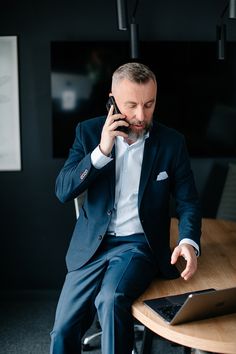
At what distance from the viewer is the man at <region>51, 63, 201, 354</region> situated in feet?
6.34

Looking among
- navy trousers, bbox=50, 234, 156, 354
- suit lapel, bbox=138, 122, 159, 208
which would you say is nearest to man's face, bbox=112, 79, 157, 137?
suit lapel, bbox=138, 122, 159, 208

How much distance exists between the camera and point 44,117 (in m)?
3.81

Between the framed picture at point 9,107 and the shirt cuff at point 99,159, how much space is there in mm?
1929

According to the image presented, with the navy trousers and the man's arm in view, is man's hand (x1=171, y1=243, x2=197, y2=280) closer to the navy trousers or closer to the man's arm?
the man's arm

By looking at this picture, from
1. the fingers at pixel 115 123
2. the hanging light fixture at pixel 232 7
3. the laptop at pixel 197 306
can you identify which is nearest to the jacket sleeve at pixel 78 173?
the fingers at pixel 115 123

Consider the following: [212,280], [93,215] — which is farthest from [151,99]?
[212,280]

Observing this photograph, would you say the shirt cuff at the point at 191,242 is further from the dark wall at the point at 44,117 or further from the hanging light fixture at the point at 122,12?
the dark wall at the point at 44,117

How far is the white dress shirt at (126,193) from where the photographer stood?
215 cm

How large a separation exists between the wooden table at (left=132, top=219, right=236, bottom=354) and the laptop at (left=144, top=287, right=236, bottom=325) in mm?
19

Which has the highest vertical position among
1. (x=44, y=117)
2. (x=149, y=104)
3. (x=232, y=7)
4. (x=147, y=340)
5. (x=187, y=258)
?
(x=232, y=7)

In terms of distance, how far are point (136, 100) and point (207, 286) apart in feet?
2.56

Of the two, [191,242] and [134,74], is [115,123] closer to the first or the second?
[134,74]

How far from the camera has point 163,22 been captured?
146 inches

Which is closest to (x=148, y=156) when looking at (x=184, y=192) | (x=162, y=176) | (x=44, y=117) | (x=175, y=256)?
Answer: (x=162, y=176)
